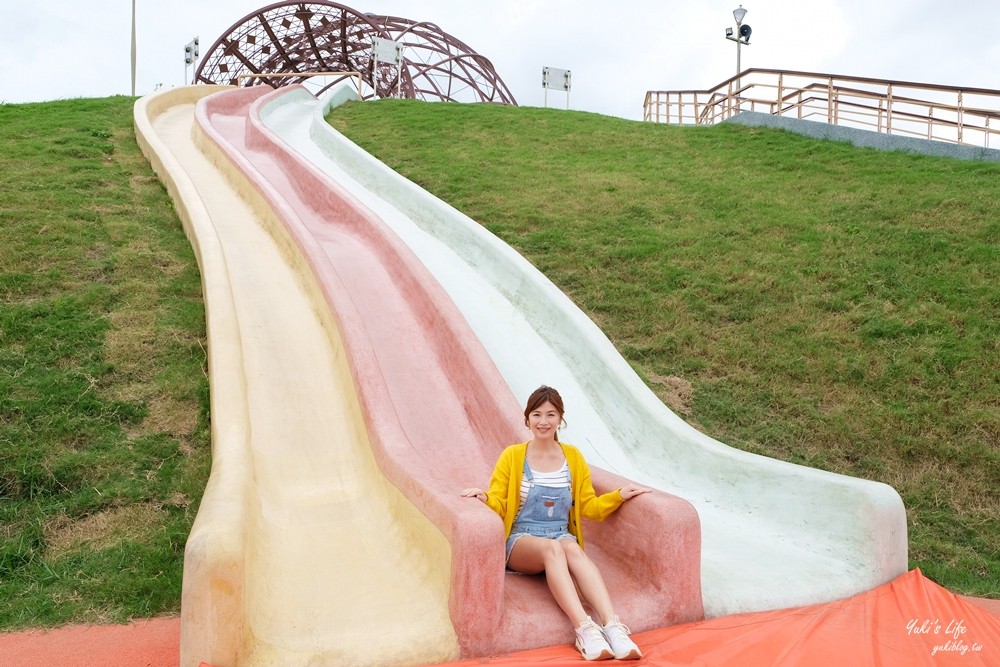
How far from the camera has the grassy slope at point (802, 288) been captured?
19.7 ft

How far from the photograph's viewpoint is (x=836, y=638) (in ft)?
11.4

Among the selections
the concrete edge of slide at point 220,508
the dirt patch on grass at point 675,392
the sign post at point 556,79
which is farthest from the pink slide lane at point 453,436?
the sign post at point 556,79

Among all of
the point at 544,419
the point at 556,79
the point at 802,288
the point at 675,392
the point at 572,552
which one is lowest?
the point at 572,552

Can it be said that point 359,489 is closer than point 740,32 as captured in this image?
Yes

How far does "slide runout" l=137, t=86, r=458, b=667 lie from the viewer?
3100 mm

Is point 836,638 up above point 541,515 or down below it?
below

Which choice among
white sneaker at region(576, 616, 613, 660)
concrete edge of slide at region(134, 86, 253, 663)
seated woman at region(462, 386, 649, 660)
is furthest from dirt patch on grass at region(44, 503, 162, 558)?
white sneaker at region(576, 616, 613, 660)

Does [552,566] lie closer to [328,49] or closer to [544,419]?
[544,419]

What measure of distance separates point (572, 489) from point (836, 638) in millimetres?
1267

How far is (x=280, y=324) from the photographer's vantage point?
6938 millimetres

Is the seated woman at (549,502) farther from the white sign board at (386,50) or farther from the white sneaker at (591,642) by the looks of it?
the white sign board at (386,50)

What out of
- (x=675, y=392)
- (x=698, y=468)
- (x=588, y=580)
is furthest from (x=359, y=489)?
(x=675, y=392)

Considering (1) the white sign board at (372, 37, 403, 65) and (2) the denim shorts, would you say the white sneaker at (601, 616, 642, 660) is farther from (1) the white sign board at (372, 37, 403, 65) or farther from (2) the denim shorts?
(1) the white sign board at (372, 37, 403, 65)

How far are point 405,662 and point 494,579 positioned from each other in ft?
1.52
